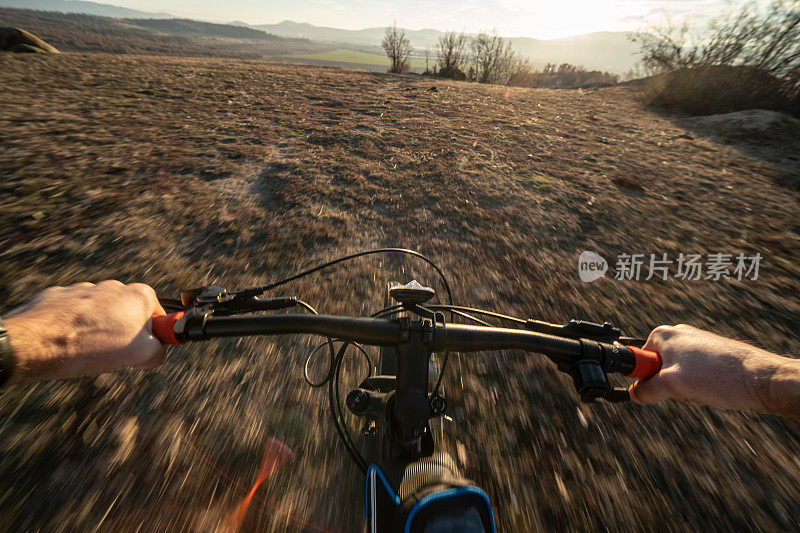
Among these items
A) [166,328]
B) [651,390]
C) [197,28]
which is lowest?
[651,390]

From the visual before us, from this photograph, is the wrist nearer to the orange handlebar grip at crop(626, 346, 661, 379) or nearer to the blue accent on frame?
the blue accent on frame

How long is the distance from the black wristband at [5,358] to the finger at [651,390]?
2367 mm

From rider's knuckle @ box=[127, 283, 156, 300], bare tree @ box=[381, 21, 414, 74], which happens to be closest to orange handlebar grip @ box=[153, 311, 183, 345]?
rider's knuckle @ box=[127, 283, 156, 300]

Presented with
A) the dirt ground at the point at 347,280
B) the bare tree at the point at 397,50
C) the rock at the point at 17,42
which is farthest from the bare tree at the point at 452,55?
the rock at the point at 17,42

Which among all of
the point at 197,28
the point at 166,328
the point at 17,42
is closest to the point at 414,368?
the point at 166,328

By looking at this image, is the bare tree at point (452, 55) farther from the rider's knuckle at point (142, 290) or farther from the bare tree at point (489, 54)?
the rider's knuckle at point (142, 290)

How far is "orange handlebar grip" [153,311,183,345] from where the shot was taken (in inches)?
51.5

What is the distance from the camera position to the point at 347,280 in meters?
3.17

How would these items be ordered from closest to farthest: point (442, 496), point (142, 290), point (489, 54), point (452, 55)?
point (442, 496)
point (142, 290)
point (452, 55)
point (489, 54)

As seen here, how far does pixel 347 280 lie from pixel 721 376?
2.70 metres

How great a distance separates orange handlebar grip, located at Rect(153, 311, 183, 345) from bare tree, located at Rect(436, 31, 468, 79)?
27.1 meters

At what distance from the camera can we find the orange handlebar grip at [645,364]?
140cm

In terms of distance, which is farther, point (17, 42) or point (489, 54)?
point (489, 54)

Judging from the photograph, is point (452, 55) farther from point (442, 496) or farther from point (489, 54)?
point (442, 496)
